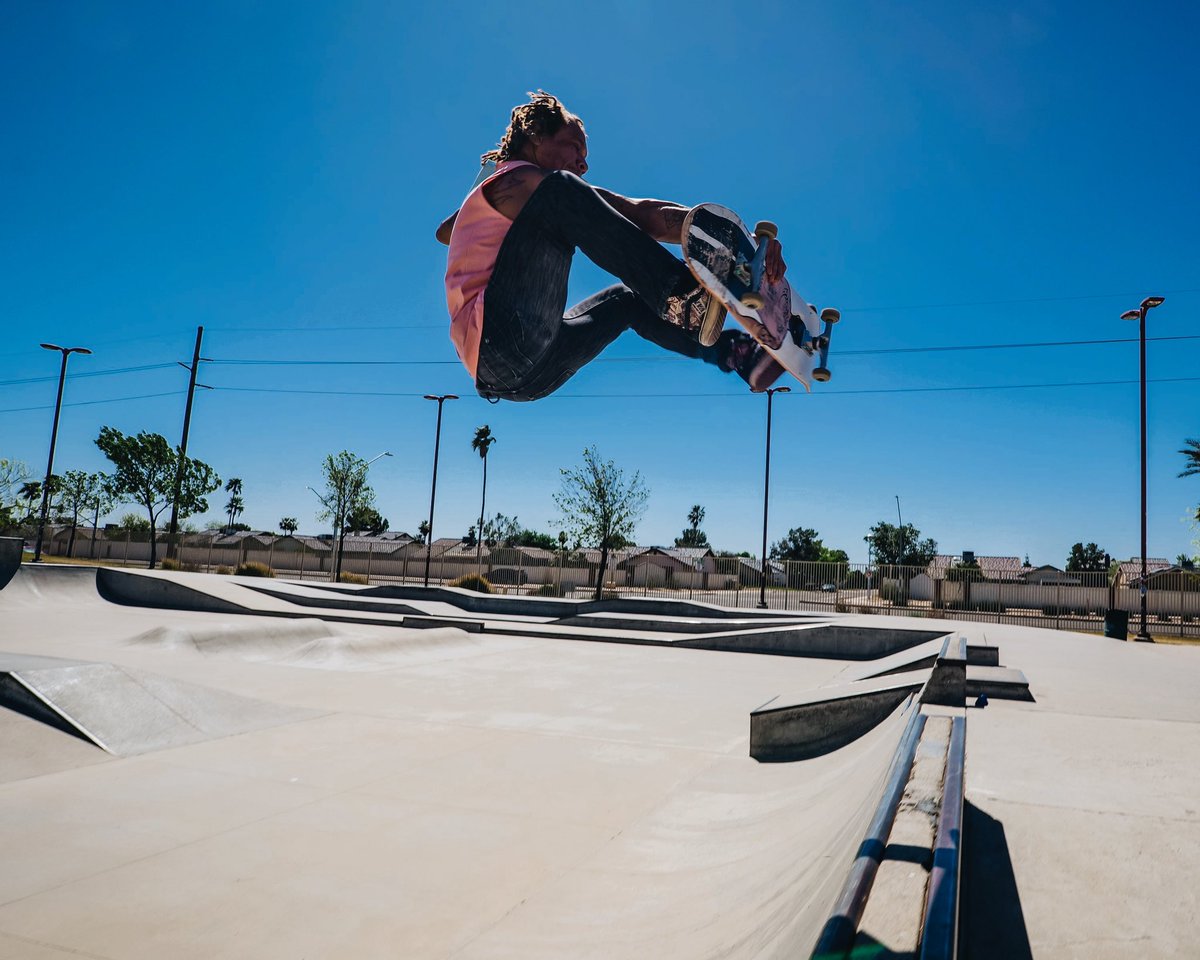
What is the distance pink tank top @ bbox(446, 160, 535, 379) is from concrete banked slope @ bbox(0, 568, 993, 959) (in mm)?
2216

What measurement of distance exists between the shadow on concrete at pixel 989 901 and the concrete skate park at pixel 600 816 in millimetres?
10

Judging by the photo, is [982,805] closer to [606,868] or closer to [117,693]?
[606,868]

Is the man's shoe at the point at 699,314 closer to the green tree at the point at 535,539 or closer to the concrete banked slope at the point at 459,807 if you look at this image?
the concrete banked slope at the point at 459,807

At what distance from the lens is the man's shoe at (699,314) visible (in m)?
2.84

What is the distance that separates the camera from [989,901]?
2119 millimetres

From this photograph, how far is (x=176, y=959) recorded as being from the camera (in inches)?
120

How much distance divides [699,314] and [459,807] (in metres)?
3.90

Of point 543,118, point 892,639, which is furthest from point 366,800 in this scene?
point 892,639

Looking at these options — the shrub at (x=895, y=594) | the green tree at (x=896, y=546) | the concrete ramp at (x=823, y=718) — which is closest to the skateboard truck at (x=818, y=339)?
the concrete ramp at (x=823, y=718)

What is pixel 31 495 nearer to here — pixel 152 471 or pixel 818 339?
pixel 152 471

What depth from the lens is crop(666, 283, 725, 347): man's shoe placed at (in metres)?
2.84

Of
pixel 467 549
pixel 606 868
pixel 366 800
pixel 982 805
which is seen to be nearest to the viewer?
pixel 982 805

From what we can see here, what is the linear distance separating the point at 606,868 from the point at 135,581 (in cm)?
2166

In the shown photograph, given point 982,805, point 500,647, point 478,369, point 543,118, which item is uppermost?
point 543,118
